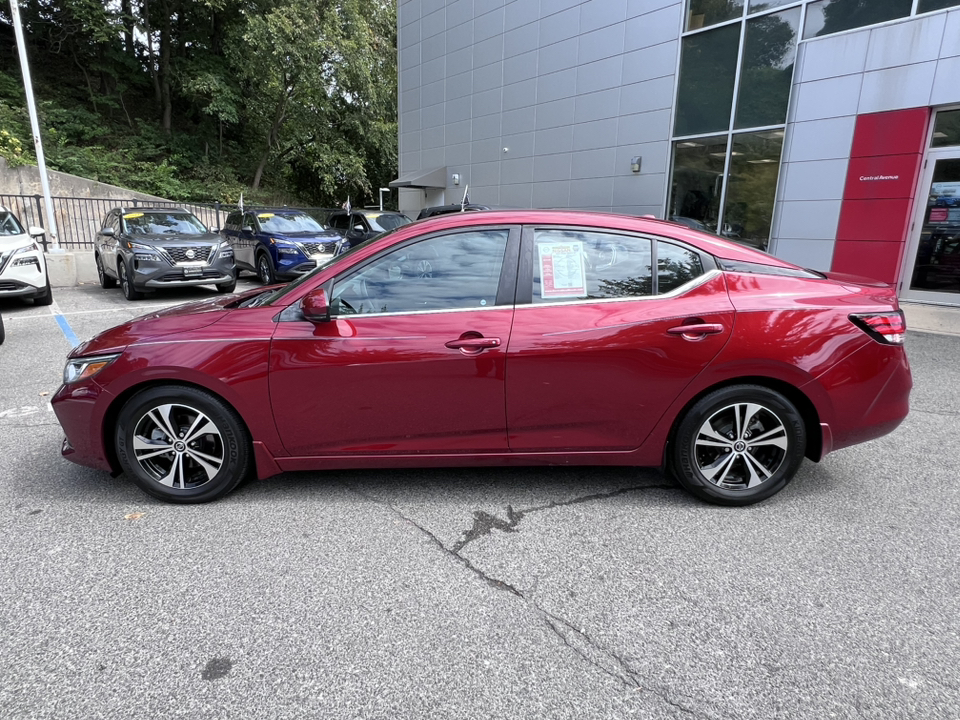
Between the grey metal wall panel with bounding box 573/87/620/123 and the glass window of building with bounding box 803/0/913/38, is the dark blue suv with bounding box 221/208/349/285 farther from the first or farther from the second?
the glass window of building with bounding box 803/0/913/38

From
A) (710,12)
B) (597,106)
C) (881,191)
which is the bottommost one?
(881,191)

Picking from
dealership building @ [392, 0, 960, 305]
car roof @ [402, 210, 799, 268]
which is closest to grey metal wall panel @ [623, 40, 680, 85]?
dealership building @ [392, 0, 960, 305]

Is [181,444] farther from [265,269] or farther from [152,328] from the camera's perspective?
[265,269]

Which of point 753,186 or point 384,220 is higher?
point 753,186

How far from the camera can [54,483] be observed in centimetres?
358

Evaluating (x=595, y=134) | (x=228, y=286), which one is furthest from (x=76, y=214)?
(x=595, y=134)

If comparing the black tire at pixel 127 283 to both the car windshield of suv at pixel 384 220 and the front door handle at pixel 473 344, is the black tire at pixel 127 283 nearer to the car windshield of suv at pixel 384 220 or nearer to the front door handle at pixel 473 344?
the car windshield of suv at pixel 384 220

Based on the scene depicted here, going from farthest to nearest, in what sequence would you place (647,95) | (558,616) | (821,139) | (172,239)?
(647,95) < (821,139) < (172,239) < (558,616)

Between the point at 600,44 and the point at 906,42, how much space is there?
7192 millimetres

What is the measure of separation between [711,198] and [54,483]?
12.9 meters

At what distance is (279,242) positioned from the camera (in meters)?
12.2

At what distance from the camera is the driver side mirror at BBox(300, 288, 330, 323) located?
304 centimetres

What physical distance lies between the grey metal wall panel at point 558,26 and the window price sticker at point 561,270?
15.0 meters

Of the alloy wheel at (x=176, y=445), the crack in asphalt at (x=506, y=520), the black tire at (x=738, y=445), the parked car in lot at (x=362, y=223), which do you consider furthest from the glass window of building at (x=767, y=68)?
the alloy wheel at (x=176, y=445)
